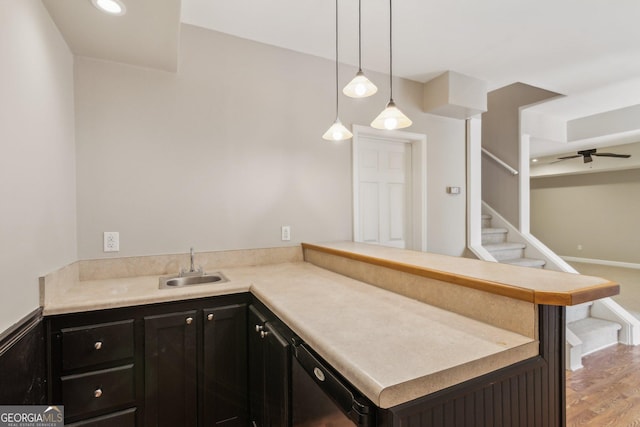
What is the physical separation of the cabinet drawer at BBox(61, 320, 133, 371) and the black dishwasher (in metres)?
0.95

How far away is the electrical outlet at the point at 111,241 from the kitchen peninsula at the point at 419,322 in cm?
13

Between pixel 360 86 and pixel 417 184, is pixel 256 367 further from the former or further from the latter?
pixel 417 184

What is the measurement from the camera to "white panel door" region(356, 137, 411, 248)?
123 inches

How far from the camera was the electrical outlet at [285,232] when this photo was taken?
2.61 meters

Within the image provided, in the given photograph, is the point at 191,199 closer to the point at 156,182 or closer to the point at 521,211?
the point at 156,182

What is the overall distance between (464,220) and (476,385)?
2995 millimetres

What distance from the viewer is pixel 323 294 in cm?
160

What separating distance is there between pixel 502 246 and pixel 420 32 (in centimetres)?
Answer: 299

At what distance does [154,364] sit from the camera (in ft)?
5.38

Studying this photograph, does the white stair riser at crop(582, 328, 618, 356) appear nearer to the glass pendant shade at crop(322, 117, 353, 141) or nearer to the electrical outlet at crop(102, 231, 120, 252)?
the glass pendant shade at crop(322, 117, 353, 141)

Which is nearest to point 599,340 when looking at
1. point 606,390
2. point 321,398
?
point 606,390

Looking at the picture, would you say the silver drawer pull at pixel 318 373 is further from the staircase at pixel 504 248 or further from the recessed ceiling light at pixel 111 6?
the staircase at pixel 504 248

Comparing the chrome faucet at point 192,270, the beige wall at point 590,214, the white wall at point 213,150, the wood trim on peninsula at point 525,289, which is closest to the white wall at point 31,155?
the white wall at point 213,150

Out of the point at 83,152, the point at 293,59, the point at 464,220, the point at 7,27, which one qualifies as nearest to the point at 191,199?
the point at 83,152
